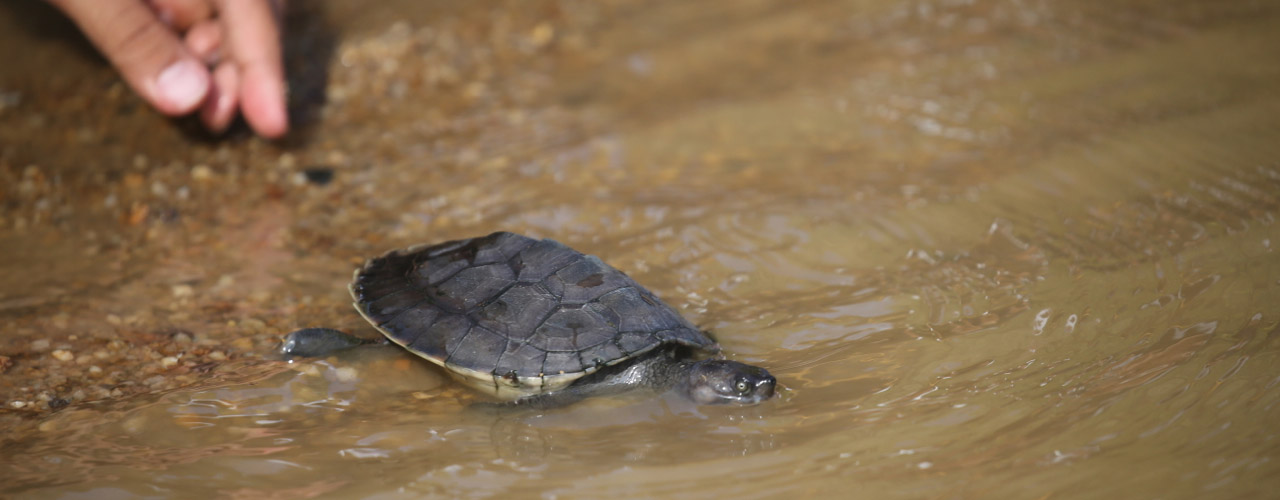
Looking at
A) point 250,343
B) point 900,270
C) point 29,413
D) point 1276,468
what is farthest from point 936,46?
point 29,413

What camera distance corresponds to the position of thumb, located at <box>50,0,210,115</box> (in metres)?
4.10

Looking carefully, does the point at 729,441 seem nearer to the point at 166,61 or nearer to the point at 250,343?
the point at 250,343

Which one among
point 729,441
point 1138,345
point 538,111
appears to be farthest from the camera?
point 538,111

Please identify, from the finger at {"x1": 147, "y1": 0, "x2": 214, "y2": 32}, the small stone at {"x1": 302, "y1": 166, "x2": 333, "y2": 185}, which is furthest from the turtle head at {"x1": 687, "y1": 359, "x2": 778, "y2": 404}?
the finger at {"x1": 147, "y1": 0, "x2": 214, "y2": 32}

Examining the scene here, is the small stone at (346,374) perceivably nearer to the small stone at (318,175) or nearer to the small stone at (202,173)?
the small stone at (318,175)

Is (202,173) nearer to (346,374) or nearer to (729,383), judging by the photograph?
(346,374)

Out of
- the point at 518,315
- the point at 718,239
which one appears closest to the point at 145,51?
the point at 518,315

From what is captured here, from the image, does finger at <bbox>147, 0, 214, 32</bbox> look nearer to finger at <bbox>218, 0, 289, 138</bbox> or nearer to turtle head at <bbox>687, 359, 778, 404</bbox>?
finger at <bbox>218, 0, 289, 138</bbox>

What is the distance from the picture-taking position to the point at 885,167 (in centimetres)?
442

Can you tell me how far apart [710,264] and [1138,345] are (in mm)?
1559

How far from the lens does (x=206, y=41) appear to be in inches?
186

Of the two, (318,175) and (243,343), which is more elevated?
(318,175)

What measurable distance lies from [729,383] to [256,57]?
306 cm

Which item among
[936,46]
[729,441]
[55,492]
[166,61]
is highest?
[166,61]
